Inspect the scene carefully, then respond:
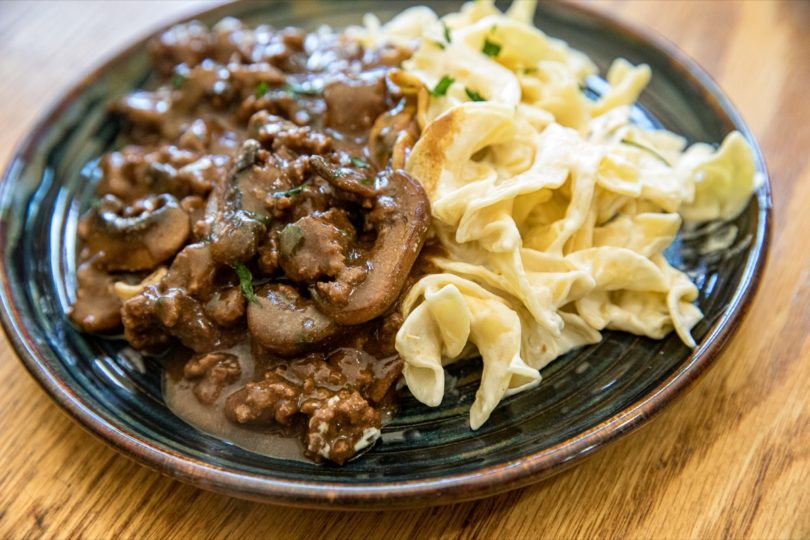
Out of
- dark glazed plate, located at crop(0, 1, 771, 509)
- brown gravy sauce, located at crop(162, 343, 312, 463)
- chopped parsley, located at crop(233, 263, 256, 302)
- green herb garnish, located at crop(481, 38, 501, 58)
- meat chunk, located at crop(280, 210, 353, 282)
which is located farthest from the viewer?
green herb garnish, located at crop(481, 38, 501, 58)

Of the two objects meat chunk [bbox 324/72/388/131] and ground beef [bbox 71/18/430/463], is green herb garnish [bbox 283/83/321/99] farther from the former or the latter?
meat chunk [bbox 324/72/388/131]

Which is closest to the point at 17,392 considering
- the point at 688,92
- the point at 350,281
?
the point at 350,281

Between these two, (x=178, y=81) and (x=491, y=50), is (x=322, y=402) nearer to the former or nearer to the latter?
(x=491, y=50)

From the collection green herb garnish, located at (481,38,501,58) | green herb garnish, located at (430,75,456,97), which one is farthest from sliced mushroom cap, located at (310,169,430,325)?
green herb garnish, located at (481,38,501,58)

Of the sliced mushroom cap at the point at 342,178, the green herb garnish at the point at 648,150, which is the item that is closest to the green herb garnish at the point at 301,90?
the sliced mushroom cap at the point at 342,178

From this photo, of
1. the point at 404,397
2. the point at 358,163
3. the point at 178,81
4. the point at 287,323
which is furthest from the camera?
the point at 178,81

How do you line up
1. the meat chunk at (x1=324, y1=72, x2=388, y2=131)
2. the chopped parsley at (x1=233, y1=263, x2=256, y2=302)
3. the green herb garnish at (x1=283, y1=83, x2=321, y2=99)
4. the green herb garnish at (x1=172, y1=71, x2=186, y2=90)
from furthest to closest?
1. the green herb garnish at (x1=172, y1=71, x2=186, y2=90)
2. the green herb garnish at (x1=283, y1=83, x2=321, y2=99)
3. the meat chunk at (x1=324, y1=72, x2=388, y2=131)
4. the chopped parsley at (x1=233, y1=263, x2=256, y2=302)

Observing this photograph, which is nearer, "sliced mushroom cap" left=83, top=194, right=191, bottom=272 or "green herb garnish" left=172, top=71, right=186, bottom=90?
"sliced mushroom cap" left=83, top=194, right=191, bottom=272

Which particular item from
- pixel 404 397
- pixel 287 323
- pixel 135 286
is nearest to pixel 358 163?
pixel 287 323
